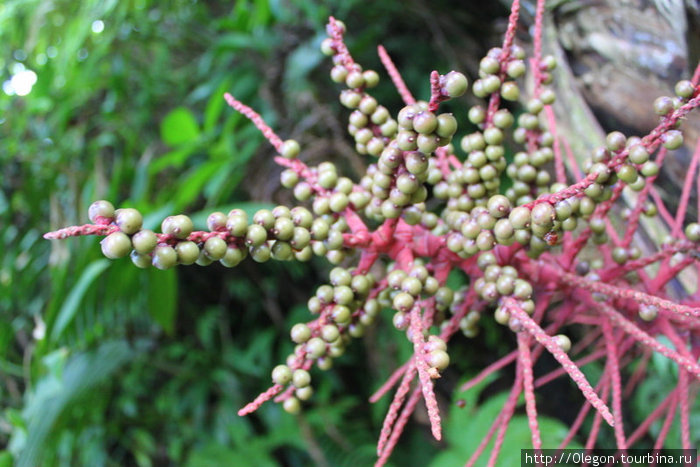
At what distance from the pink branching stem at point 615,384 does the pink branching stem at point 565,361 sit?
103 mm

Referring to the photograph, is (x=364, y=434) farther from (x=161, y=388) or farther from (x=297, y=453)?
(x=161, y=388)

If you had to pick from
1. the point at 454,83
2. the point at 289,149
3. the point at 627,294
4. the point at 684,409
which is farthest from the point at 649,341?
the point at 289,149

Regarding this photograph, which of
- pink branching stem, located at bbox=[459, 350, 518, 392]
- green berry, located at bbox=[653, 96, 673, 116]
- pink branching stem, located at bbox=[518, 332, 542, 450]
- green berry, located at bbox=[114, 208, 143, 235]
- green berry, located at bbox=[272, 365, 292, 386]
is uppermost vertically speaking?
green berry, located at bbox=[114, 208, 143, 235]

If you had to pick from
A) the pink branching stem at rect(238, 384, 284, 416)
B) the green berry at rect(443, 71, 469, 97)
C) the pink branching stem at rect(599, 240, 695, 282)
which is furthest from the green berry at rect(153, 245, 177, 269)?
the pink branching stem at rect(599, 240, 695, 282)

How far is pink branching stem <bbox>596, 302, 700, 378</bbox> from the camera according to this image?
1.30 ft

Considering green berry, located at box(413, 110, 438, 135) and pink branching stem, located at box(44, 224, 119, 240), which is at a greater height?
pink branching stem, located at box(44, 224, 119, 240)

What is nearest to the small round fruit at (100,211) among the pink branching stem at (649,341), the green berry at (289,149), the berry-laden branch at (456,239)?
the berry-laden branch at (456,239)

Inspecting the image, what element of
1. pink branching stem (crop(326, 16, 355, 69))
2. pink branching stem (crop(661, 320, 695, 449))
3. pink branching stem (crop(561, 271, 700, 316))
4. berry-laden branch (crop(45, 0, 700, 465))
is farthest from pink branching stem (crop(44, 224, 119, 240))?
pink branching stem (crop(661, 320, 695, 449))

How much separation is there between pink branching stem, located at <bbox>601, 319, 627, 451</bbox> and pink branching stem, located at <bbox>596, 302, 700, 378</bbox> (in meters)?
0.03

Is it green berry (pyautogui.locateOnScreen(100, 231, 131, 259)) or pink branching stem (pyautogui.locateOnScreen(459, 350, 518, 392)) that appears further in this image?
pink branching stem (pyautogui.locateOnScreen(459, 350, 518, 392))

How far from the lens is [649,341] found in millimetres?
422

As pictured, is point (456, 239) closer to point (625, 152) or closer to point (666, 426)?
point (625, 152)

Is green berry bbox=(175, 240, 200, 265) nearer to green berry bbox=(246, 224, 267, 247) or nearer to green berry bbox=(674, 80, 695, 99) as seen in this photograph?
green berry bbox=(246, 224, 267, 247)

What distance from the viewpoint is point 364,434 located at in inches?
60.6
